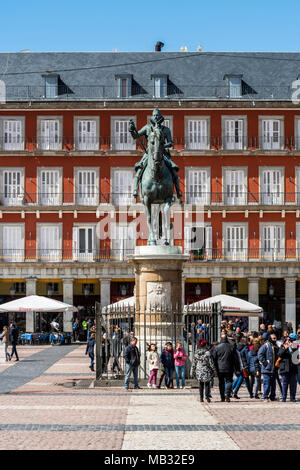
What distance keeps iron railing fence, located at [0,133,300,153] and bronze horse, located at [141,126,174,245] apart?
31918 millimetres

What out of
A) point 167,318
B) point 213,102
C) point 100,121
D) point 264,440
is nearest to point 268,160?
point 213,102

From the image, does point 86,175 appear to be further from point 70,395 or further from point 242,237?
point 70,395

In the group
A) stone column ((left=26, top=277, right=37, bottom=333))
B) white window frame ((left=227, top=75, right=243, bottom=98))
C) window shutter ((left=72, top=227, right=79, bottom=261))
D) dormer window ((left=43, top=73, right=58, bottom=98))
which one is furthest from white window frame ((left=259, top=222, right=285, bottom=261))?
dormer window ((left=43, top=73, right=58, bottom=98))

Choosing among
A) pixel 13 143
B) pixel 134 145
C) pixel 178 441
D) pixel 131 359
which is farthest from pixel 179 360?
pixel 13 143

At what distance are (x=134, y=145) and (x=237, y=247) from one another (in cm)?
928

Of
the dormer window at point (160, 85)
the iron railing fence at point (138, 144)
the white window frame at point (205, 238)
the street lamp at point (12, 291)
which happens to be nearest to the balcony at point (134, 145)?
the iron railing fence at point (138, 144)

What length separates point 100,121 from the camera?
5588 centimetres

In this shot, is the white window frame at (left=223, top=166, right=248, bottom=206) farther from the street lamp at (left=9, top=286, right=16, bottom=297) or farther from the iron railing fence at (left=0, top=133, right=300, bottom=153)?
the street lamp at (left=9, top=286, right=16, bottom=297)

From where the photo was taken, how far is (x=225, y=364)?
19781 mm

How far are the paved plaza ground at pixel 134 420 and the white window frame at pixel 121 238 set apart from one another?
100 ft

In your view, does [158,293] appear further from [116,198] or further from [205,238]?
[116,198]

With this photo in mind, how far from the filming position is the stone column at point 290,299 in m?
54.9

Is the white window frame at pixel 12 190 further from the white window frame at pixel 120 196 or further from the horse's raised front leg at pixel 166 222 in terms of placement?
the horse's raised front leg at pixel 166 222

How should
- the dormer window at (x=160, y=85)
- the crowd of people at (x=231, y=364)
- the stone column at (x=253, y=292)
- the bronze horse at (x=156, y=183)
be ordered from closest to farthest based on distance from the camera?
the crowd of people at (x=231, y=364)
the bronze horse at (x=156, y=183)
the stone column at (x=253, y=292)
the dormer window at (x=160, y=85)
